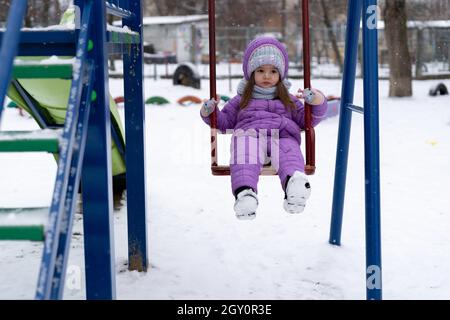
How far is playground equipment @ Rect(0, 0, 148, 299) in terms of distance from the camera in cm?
209

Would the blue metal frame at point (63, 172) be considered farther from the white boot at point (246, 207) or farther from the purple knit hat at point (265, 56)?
the purple knit hat at point (265, 56)

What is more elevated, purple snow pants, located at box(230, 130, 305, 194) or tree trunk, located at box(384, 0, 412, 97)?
tree trunk, located at box(384, 0, 412, 97)

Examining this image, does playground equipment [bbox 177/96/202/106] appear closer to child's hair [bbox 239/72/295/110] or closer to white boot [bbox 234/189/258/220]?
child's hair [bbox 239/72/295/110]

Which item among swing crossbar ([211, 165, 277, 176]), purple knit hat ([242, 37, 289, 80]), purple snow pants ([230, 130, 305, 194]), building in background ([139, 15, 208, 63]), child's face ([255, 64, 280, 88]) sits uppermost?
building in background ([139, 15, 208, 63])

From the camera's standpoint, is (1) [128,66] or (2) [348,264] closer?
(1) [128,66]

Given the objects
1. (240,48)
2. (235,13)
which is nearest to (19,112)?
(240,48)

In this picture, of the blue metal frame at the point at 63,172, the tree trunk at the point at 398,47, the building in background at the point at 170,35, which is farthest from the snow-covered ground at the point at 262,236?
the building in background at the point at 170,35

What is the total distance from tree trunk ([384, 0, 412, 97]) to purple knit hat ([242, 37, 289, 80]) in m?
10.5

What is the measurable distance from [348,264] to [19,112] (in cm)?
956

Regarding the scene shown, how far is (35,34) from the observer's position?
270cm

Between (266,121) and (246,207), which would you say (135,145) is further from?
(246,207)

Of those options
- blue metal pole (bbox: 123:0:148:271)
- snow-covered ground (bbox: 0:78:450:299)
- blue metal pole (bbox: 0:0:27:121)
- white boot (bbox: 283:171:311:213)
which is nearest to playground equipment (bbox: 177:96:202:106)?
snow-covered ground (bbox: 0:78:450:299)

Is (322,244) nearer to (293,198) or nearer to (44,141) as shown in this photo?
(293,198)

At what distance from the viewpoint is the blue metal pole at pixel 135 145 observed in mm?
3682
